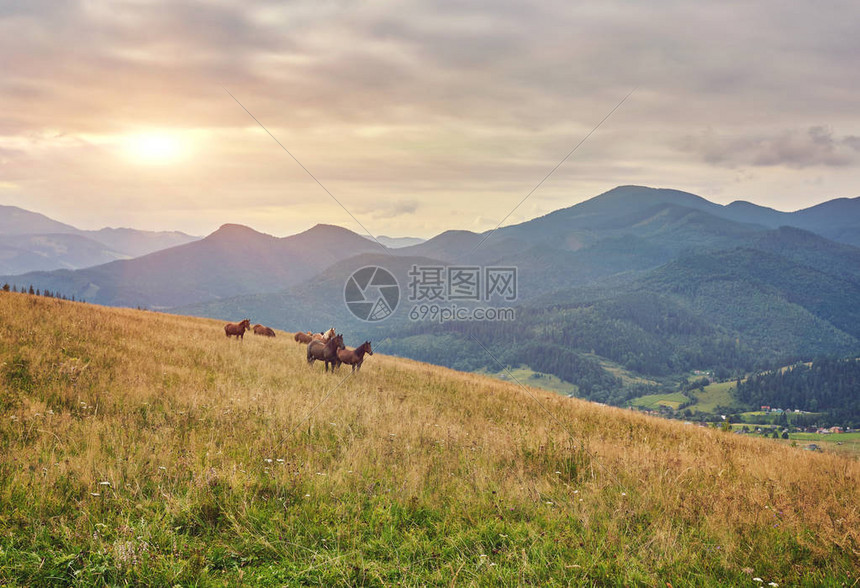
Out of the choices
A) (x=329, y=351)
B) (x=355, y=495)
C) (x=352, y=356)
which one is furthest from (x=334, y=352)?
(x=355, y=495)

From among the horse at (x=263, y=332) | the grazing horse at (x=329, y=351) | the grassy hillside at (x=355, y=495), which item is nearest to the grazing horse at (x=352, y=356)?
the grazing horse at (x=329, y=351)

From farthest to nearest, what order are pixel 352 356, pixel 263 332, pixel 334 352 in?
pixel 263 332 < pixel 352 356 < pixel 334 352

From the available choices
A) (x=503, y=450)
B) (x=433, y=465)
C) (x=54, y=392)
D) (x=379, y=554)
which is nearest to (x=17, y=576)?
(x=379, y=554)

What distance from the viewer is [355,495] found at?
639cm

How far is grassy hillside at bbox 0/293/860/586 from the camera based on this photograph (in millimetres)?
4871

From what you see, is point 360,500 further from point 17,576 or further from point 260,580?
point 17,576

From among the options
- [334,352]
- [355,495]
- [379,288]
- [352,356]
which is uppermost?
[379,288]

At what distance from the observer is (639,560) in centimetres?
532

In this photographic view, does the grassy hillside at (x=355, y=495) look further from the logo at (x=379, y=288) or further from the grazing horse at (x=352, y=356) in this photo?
the logo at (x=379, y=288)

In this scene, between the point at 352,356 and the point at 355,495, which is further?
the point at 352,356

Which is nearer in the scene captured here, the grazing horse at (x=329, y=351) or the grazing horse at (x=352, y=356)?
the grazing horse at (x=329, y=351)

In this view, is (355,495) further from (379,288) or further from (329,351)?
(379,288)

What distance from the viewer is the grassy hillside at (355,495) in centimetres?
487

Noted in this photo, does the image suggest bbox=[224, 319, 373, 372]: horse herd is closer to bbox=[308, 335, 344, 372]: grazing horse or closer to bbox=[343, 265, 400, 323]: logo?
bbox=[308, 335, 344, 372]: grazing horse
